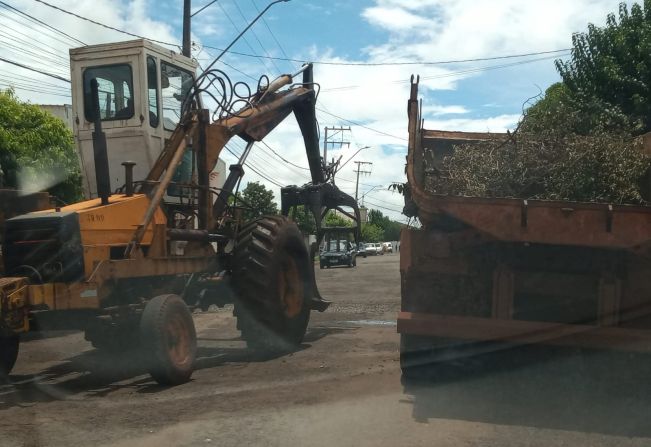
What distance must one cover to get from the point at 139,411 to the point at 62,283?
159 cm

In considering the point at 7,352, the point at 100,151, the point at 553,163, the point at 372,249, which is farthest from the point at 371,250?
the point at 553,163

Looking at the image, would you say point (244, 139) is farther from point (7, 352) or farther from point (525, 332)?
point (525, 332)

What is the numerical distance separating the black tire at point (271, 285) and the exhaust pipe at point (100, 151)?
2.03m

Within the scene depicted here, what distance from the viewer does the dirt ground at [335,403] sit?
530cm

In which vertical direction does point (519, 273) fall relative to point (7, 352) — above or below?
above

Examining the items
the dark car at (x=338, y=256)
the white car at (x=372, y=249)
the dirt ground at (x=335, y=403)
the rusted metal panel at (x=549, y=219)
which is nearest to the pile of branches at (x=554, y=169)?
the rusted metal panel at (x=549, y=219)

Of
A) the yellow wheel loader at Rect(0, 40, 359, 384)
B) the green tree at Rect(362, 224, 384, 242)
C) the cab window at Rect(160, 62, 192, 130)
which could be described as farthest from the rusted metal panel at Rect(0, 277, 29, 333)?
the green tree at Rect(362, 224, 384, 242)

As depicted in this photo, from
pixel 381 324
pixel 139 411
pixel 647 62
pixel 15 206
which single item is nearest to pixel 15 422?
pixel 139 411

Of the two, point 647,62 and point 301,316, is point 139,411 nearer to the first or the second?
point 301,316

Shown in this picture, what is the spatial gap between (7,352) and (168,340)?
72.2 inches

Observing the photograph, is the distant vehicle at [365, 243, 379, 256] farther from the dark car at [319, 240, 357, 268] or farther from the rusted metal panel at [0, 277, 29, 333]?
the rusted metal panel at [0, 277, 29, 333]

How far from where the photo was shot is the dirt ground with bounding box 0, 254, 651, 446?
5305mm

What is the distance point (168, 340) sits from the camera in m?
7.00

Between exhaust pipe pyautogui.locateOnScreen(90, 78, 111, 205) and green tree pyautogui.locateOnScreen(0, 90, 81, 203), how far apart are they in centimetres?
693
